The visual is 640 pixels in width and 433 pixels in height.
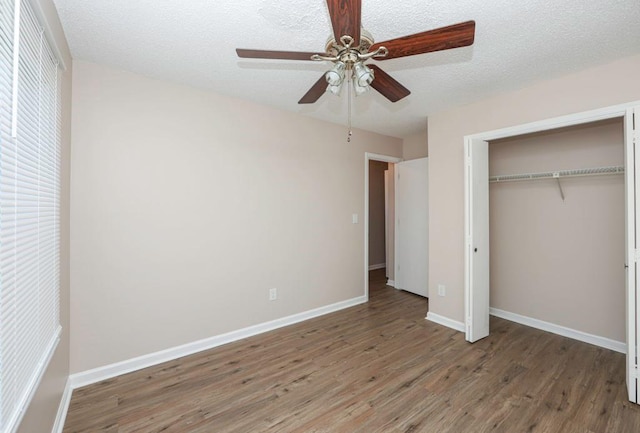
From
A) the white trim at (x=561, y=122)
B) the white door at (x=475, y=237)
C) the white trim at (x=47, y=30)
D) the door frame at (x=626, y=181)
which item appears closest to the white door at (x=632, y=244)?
the door frame at (x=626, y=181)

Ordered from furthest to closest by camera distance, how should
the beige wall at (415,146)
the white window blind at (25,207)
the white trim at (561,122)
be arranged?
the beige wall at (415,146)
the white trim at (561,122)
the white window blind at (25,207)

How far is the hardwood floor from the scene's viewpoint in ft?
6.15

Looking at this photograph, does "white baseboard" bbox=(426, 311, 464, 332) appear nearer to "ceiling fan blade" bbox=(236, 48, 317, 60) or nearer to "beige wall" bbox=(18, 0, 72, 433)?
"ceiling fan blade" bbox=(236, 48, 317, 60)

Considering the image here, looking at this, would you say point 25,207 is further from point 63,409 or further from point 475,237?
point 475,237

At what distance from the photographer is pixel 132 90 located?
97.0 inches

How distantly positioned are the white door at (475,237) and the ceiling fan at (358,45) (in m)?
1.77

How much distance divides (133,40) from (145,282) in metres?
1.92

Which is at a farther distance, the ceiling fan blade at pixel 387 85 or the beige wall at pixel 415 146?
the beige wall at pixel 415 146

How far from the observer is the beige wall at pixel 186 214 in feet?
7.59

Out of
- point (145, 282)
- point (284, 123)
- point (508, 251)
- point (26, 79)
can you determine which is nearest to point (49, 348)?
point (145, 282)

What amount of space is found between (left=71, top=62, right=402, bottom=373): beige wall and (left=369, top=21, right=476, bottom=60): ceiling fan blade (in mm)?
2008

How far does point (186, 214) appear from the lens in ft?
9.00

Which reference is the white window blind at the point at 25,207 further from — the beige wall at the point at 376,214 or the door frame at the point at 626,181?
the beige wall at the point at 376,214

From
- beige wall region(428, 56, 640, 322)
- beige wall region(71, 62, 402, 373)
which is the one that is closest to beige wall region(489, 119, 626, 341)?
beige wall region(428, 56, 640, 322)
